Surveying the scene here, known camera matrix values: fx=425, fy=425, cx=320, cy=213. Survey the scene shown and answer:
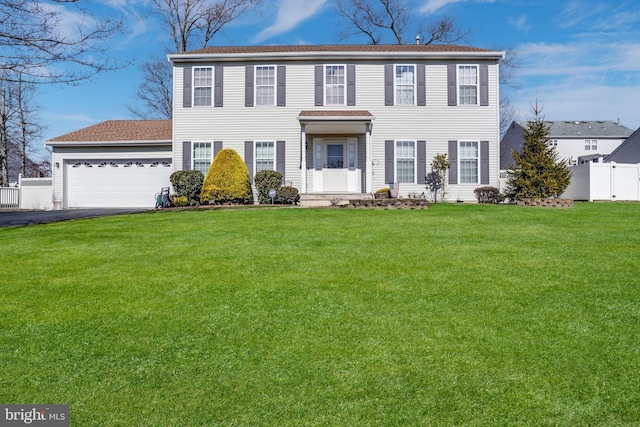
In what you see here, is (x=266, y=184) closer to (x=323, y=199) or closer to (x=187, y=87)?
(x=323, y=199)

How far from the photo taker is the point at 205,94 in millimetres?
16484

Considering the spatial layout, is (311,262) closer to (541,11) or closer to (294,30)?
(541,11)

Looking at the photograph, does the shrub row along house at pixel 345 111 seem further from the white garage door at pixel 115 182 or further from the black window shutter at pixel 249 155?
the white garage door at pixel 115 182

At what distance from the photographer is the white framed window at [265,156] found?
640 inches

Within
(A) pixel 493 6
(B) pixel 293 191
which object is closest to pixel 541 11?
(A) pixel 493 6

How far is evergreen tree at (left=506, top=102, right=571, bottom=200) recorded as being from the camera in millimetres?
15062

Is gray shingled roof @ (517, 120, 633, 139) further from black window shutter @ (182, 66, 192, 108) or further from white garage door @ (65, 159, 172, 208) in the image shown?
white garage door @ (65, 159, 172, 208)

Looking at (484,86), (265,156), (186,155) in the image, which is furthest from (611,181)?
(186,155)

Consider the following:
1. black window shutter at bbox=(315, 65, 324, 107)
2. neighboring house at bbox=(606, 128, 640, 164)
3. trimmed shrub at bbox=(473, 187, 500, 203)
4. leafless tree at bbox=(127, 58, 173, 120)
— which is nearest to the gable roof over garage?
black window shutter at bbox=(315, 65, 324, 107)

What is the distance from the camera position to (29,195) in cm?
1884

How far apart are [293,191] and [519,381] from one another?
12480 mm

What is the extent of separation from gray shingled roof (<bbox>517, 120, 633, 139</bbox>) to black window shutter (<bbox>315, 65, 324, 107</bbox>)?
30.6m

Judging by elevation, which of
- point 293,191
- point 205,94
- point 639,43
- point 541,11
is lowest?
point 293,191

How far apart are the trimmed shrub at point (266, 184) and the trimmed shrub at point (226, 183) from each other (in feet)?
1.79
